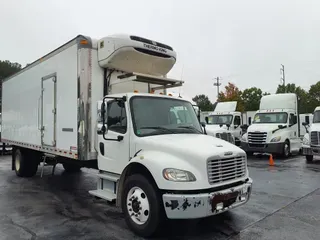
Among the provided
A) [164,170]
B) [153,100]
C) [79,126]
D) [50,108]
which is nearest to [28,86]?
[50,108]

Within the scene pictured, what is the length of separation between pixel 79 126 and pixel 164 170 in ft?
8.41

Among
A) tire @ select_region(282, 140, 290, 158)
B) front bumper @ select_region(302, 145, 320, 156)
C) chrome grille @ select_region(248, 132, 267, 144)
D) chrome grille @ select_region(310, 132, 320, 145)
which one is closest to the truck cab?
chrome grille @ select_region(310, 132, 320, 145)

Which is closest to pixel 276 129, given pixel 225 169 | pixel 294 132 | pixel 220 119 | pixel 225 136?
pixel 294 132

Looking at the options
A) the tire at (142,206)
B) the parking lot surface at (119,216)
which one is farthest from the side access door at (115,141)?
the parking lot surface at (119,216)

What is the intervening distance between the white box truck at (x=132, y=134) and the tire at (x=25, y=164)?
1481 millimetres

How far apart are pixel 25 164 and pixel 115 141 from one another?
19.5 ft

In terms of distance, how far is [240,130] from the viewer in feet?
61.7

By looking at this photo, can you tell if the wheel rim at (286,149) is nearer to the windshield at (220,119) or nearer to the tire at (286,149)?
the tire at (286,149)

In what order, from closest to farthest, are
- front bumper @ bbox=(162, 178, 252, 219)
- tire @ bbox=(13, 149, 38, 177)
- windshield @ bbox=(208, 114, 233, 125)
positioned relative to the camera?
front bumper @ bbox=(162, 178, 252, 219) < tire @ bbox=(13, 149, 38, 177) < windshield @ bbox=(208, 114, 233, 125)

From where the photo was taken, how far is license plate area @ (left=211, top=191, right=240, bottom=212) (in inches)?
157

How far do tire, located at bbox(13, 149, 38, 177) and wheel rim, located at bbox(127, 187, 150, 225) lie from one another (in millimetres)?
6297

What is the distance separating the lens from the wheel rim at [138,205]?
14.2ft

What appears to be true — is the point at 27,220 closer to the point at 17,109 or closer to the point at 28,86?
the point at 28,86

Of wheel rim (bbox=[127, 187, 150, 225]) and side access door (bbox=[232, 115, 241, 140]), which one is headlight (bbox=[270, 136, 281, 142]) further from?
wheel rim (bbox=[127, 187, 150, 225])
